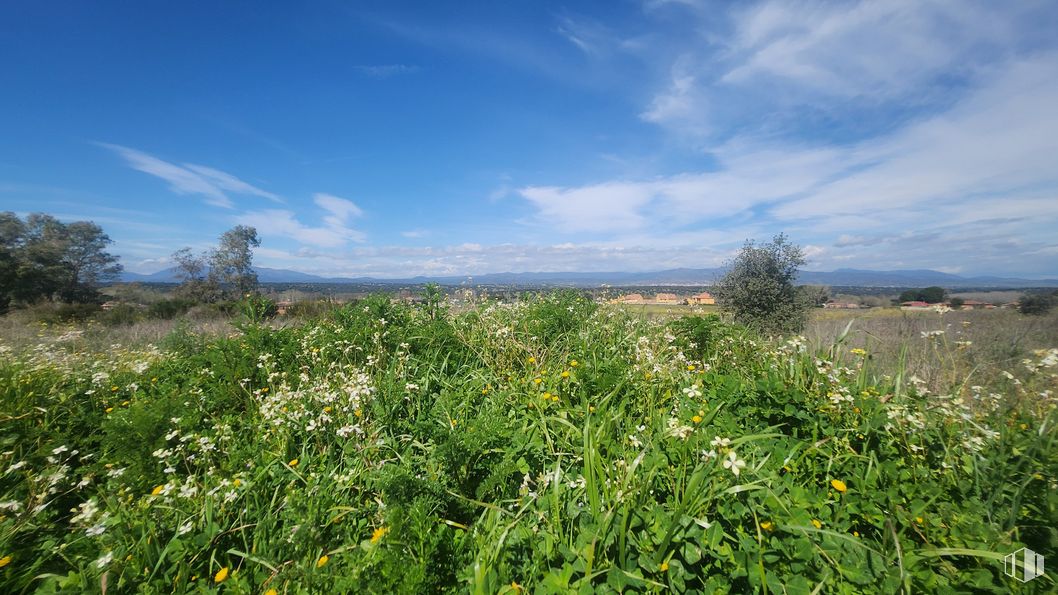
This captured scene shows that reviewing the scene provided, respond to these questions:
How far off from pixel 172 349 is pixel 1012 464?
27.8ft

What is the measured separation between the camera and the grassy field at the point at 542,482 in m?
1.66

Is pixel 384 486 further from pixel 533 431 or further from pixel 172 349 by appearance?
pixel 172 349

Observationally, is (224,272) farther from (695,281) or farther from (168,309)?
(695,281)

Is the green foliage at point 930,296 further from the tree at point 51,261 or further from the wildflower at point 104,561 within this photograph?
the tree at point 51,261

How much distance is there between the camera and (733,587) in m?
1.65

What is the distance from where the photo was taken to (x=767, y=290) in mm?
18047

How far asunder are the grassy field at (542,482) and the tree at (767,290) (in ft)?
50.0

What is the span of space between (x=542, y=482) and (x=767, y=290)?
19.5m

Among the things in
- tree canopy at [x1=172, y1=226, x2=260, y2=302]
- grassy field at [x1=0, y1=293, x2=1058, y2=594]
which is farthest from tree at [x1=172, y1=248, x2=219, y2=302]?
grassy field at [x1=0, y1=293, x2=1058, y2=594]

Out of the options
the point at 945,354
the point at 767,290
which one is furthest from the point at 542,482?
the point at 767,290

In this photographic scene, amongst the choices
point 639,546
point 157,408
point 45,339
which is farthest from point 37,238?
point 639,546

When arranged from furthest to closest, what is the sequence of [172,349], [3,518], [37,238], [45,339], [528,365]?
[37,238], [45,339], [172,349], [528,365], [3,518]

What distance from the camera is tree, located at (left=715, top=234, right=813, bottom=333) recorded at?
1753 cm

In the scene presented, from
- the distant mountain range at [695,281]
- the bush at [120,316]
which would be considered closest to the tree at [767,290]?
the distant mountain range at [695,281]
